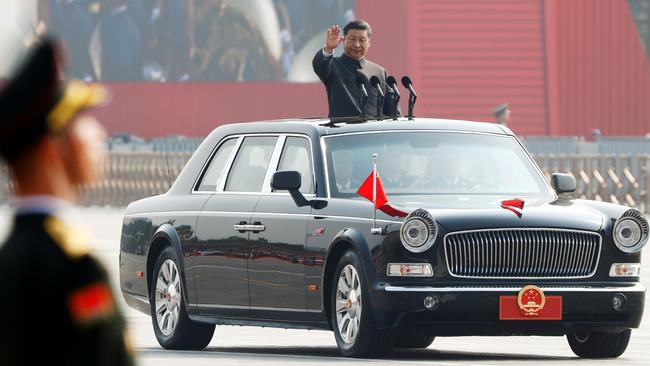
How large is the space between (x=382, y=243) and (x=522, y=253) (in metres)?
0.75

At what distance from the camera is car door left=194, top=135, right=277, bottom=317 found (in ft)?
39.3

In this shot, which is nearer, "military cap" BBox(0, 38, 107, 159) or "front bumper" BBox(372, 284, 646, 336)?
"military cap" BBox(0, 38, 107, 159)

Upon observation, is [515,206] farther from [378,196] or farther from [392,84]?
[392,84]

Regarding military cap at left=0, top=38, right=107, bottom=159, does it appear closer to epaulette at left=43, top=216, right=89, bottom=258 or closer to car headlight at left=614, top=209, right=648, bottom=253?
epaulette at left=43, top=216, right=89, bottom=258

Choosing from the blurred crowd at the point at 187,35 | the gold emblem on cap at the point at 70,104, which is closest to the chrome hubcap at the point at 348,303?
the gold emblem on cap at the point at 70,104

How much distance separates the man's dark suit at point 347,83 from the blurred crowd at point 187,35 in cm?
4557

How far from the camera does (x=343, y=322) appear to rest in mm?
11141

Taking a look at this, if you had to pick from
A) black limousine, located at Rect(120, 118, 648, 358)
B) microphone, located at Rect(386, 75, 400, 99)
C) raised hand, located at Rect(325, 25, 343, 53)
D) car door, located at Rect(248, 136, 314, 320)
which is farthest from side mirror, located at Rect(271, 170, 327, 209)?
raised hand, located at Rect(325, 25, 343, 53)

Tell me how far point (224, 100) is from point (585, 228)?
158 feet

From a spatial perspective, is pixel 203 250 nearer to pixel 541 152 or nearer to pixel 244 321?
pixel 244 321

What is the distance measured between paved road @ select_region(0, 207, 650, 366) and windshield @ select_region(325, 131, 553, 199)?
91 cm

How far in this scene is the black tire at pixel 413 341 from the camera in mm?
12180

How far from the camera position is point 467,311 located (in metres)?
10.8

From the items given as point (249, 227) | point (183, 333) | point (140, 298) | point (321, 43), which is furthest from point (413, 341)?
point (321, 43)
